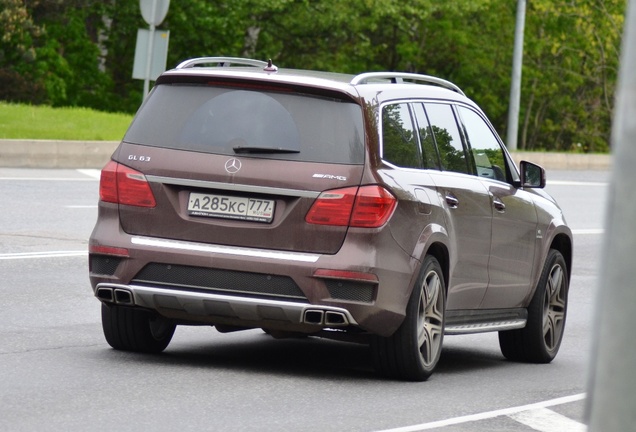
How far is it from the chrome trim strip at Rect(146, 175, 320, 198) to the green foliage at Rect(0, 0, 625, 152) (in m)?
33.9

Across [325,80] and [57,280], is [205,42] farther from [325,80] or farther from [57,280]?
[325,80]

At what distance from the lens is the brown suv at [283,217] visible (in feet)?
25.8

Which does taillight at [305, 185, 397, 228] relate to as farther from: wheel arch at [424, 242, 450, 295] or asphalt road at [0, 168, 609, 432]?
asphalt road at [0, 168, 609, 432]

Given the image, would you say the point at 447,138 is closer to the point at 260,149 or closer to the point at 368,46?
the point at 260,149

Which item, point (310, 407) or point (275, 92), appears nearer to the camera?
point (310, 407)

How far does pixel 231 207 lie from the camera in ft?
26.2

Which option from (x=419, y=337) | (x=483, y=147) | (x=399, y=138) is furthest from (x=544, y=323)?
(x=399, y=138)

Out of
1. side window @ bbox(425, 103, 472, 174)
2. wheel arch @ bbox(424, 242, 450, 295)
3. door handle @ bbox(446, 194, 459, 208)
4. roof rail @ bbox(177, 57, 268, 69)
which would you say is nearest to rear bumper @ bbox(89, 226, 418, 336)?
wheel arch @ bbox(424, 242, 450, 295)

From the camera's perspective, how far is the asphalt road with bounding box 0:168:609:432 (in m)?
6.81

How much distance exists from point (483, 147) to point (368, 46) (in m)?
47.4

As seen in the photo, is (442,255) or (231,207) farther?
(442,255)

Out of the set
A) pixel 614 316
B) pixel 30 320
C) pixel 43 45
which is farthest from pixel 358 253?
pixel 43 45

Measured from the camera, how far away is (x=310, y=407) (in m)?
7.24

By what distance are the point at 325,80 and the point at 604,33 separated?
47.7 m
